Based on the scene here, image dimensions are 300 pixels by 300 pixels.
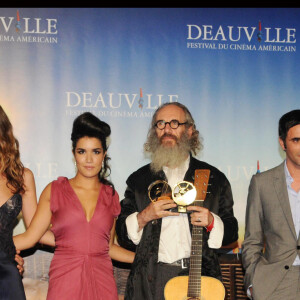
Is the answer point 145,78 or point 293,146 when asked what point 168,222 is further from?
point 145,78

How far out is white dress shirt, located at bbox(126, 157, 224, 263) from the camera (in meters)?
3.96

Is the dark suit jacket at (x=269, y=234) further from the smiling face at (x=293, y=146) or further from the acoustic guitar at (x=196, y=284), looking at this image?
the acoustic guitar at (x=196, y=284)

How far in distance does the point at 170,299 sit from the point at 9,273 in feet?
3.68

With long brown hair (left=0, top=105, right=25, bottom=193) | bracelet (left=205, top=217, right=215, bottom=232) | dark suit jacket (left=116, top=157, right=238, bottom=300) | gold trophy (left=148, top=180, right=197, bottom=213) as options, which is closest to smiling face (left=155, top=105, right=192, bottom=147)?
dark suit jacket (left=116, top=157, right=238, bottom=300)

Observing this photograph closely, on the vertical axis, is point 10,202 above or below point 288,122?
below

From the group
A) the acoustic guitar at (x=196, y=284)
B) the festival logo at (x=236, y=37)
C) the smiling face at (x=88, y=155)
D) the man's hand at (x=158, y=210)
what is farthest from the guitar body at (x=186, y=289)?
the festival logo at (x=236, y=37)

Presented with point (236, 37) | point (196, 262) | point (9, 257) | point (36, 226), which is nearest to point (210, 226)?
point (196, 262)

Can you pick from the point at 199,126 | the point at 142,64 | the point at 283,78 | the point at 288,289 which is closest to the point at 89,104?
the point at 142,64

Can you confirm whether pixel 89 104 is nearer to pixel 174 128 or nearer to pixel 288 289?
pixel 174 128

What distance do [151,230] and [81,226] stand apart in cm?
53

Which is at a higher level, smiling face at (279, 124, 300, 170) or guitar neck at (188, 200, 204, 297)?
smiling face at (279, 124, 300, 170)

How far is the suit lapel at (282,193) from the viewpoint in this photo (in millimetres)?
3708

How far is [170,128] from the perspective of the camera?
Answer: 4309mm

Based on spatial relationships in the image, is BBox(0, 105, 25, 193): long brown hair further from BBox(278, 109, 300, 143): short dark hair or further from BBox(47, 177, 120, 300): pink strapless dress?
BBox(278, 109, 300, 143): short dark hair
